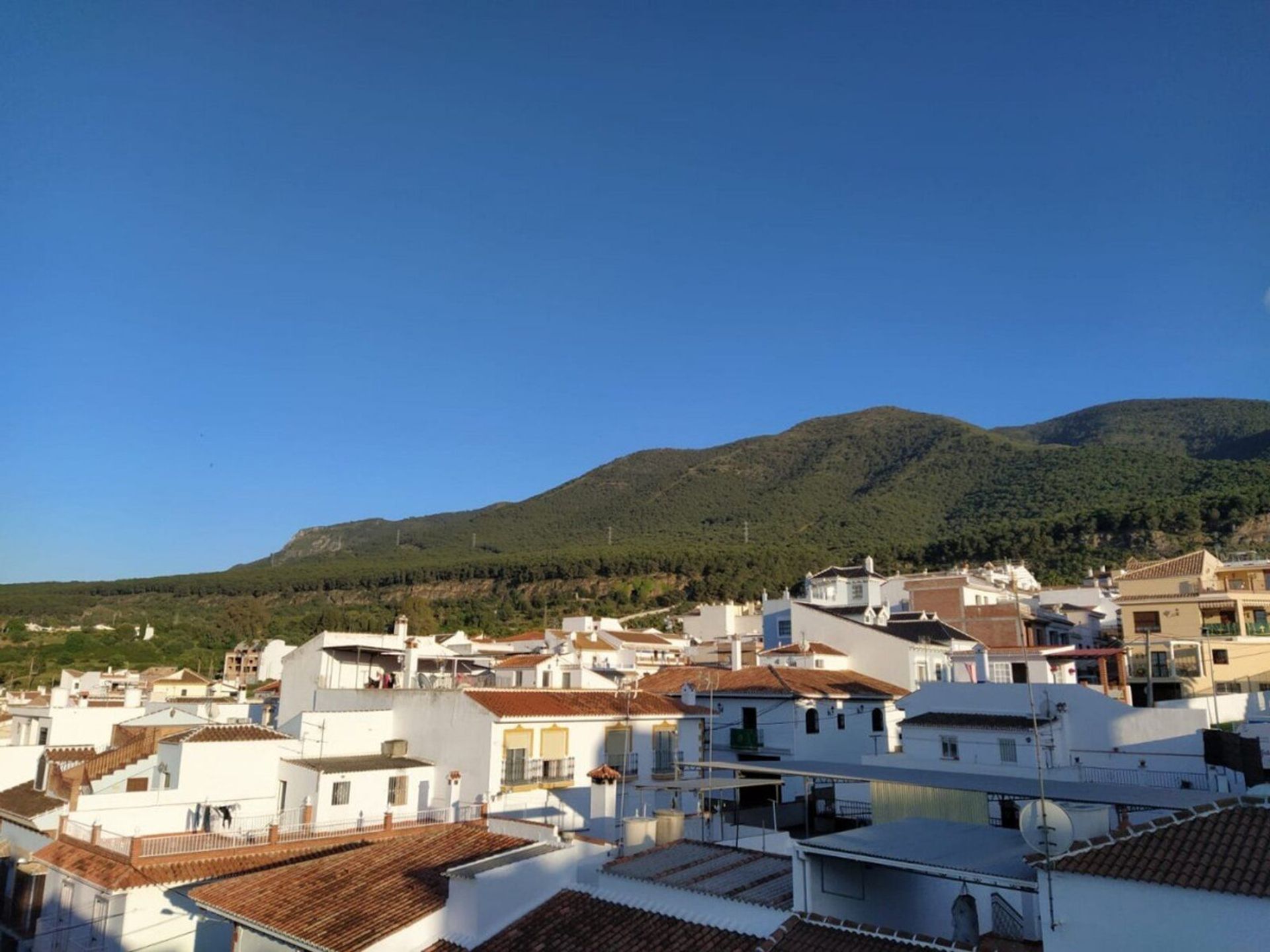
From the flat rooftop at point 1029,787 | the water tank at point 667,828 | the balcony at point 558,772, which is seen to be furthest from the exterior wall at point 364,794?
the flat rooftop at point 1029,787

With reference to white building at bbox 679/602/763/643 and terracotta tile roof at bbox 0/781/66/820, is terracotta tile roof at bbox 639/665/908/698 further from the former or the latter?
white building at bbox 679/602/763/643

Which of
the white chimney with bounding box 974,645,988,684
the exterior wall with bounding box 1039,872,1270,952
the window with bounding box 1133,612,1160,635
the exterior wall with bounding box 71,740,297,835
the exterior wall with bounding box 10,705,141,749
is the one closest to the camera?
the exterior wall with bounding box 1039,872,1270,952

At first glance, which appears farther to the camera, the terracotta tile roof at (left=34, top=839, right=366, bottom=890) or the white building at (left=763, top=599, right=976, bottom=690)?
the white building at (left=763, top=599, right=976, bottom=690)

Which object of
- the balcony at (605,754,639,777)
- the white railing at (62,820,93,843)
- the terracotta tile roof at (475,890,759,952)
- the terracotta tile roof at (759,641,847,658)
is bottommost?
the white railing at (62,820,93,843)

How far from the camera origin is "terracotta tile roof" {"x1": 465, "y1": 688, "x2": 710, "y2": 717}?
24436 millimetres

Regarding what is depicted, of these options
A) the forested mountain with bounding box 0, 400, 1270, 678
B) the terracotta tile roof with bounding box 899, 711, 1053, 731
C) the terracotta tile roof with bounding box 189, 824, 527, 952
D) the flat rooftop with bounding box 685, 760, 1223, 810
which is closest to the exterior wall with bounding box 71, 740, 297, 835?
the terracotta tile roof with bounding box 189, 824, 527, 952

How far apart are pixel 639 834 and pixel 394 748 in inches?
539

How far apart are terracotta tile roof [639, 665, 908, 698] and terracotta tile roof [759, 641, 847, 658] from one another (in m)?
1.04

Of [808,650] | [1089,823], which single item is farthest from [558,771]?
[1089,823]

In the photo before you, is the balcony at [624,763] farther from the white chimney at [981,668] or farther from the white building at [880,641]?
the white chimney at [981,668]

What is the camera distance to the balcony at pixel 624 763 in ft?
85.7

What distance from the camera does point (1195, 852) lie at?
7855mm

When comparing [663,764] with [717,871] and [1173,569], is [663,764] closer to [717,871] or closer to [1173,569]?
[717,871]

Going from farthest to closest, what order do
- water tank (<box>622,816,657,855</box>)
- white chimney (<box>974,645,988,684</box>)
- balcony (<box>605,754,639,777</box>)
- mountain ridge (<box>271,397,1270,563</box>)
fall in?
mountain ridge (<box>271,397,1270,563</box>) → white chimney (<box>974,645,988,684</box>) → balcony (<box>605,754,639,777</box>) → water tank (<box>622,816,657,855</box>)
